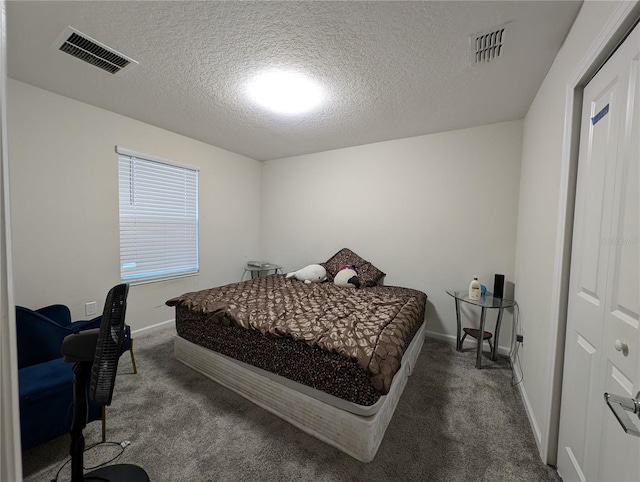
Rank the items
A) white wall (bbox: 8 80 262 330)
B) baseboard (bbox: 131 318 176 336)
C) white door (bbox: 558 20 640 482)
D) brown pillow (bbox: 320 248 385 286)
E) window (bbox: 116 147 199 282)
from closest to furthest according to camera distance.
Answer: white door (bbox: 558 20 640 482) → white wall (bbox: 8 80 262 330) → window (bbox: 116 147 199 282) → baseboard (bbox: 131 318 176 336) → brown pillow (bbox: 320 248 385 286)

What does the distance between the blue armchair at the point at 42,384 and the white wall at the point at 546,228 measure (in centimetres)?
272

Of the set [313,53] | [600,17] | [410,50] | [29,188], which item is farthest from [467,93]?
[29,188]

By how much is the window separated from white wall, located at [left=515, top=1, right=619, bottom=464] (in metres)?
3.87

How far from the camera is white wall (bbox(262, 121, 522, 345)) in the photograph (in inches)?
110

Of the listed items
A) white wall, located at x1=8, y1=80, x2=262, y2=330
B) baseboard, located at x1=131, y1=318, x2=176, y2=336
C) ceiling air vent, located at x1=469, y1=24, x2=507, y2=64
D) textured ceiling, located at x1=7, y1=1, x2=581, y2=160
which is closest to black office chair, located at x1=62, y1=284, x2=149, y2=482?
textured ceiling, located at x1=7, y1=1, x2=581, y2=160

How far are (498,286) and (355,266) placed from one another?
167cm

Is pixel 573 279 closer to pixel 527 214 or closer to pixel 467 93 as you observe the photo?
pixel 527 214

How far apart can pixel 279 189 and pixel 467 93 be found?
3057mm

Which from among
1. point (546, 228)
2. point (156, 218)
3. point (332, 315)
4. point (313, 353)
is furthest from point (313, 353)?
point (156, 218)

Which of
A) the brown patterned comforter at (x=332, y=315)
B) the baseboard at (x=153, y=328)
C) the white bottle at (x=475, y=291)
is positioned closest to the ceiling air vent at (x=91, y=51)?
the brown patterned comforter at (x=332, y=315)

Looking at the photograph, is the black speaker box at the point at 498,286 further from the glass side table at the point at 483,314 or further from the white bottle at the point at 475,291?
the white bottle at the point at 475,291

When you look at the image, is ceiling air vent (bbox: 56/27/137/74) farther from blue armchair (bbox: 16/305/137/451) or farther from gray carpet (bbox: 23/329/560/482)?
gray carpet (bbox: 23/329/560/482)

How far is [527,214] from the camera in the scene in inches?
87.7

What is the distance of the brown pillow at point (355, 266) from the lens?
3.36 m
